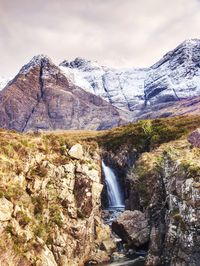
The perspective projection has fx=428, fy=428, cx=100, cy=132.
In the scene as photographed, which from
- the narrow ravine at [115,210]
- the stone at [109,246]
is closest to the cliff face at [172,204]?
the narrow ravine at [115,210]

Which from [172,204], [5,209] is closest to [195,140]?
[172,204]

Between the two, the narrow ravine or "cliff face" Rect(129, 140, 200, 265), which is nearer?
"cliff face" Rect(129, 140, 200, 265)

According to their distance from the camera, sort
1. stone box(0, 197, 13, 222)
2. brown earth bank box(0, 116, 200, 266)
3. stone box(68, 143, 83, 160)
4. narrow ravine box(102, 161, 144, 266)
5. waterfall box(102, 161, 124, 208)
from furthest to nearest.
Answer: waterfall box(102, 161, 124, 208) → stone box(68, 143, 83, 160) → narrow ravine box(102, 161, 144, 266) → brown earth bank box(0, 116, 200, 266) → stone box(0, 197, 13, 222)

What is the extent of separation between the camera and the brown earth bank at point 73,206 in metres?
54.4

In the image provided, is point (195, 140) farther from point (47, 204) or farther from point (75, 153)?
point (47, 204)

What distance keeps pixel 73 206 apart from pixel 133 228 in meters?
11.7

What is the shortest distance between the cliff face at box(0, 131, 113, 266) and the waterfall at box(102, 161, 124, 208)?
3636 centimetres

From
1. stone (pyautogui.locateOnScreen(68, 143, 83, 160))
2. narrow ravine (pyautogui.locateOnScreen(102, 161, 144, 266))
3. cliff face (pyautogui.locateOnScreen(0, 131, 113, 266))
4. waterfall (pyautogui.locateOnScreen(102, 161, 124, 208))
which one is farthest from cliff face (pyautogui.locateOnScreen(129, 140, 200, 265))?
waterfall (pyautogui.locateOnScreen(102, 161, 124, 208))

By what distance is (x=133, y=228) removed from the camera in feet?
230

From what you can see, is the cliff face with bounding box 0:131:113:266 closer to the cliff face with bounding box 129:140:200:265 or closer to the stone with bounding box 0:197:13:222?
the stone with bounding box 0:197:13:222

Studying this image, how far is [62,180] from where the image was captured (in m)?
65.3

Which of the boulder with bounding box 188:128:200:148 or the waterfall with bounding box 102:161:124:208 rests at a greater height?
the boulder with bounding box 188:128:200:148

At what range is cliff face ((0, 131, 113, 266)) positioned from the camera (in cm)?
5316

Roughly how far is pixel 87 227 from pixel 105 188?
46997 millimetres
